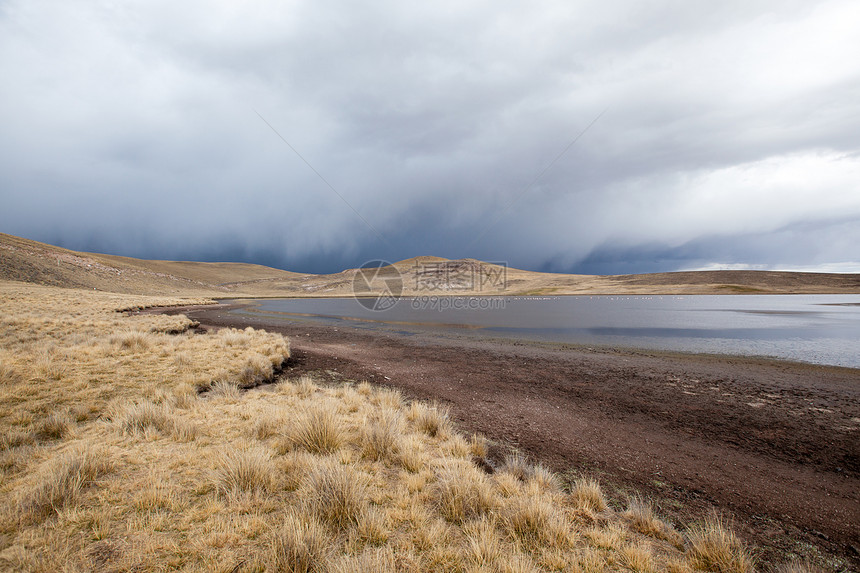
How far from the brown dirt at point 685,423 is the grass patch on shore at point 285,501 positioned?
1061mm

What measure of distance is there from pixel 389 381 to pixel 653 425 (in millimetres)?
7912

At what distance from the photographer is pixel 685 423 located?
8.46 metres

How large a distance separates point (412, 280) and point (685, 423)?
11883 centimetres

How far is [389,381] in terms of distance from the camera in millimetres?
12016

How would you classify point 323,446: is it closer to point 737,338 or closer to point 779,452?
point 779,452

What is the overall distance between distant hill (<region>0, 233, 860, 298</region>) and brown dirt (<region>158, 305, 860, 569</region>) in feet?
242

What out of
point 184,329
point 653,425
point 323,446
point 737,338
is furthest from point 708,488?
point 184,329

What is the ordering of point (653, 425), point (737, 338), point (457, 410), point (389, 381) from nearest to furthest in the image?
point (653, 425), point (457, 410), point (389, 381), point (737, 338)

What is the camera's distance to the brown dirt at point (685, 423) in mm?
5086

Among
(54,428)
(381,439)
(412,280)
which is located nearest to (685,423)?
(381,439)

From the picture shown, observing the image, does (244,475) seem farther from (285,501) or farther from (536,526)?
(536,526)

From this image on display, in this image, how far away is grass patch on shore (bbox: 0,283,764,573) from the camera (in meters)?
3.14

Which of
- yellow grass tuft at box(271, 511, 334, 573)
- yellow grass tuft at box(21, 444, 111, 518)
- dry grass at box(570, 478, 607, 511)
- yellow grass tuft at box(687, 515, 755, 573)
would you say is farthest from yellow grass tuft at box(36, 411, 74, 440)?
yellow grass tuft at box(687, 515, 755, 573)

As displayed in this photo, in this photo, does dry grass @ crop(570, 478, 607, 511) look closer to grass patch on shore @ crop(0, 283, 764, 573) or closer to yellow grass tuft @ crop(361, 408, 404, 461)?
grass patch on shore @ crop(0, 283, 764, 573)
